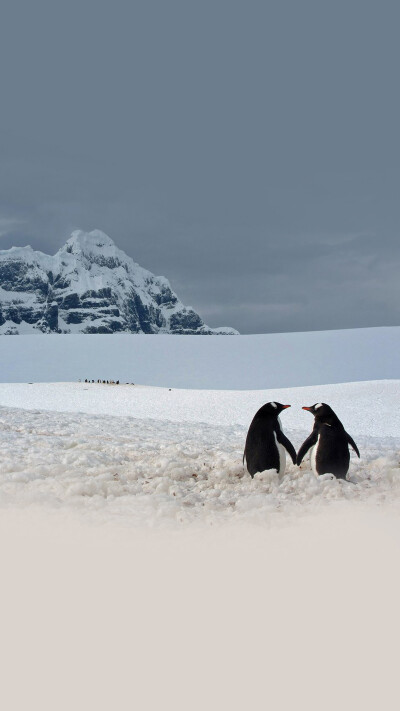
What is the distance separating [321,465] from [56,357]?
2662cm

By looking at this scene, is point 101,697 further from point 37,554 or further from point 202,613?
point 37,554

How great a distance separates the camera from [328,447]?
4.76 m

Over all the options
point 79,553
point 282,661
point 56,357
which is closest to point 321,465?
point 79,553

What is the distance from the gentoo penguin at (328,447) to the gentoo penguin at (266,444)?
7.6 inches

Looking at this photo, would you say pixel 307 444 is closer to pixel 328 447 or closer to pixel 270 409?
pixel 328 447

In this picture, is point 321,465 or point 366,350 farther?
point 366,350

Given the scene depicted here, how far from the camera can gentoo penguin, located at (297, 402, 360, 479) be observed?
15.6 feet

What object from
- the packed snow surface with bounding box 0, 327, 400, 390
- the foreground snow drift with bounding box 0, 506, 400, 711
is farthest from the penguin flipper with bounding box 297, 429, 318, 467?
the packed snow surface with bounding box 0, 327, 400, 390

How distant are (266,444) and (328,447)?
19.4 inches

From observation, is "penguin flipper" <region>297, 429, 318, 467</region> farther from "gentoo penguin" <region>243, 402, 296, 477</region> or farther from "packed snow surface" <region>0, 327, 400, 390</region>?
"packed snow surface" <region>0, 327, 400, 390</region>

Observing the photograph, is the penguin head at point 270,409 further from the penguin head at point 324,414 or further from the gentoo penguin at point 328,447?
the gentoo penguin at point 328,447

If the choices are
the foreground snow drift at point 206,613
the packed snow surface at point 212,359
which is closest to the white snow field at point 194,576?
the foreground snow drift at point 206,613

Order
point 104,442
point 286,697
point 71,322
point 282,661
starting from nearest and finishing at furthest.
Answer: point 286,697, point 282,661, point 104,442, point 71,322

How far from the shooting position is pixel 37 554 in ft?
10.3
